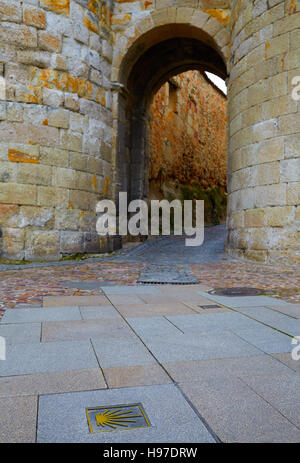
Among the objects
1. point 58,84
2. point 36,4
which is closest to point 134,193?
point 58,84

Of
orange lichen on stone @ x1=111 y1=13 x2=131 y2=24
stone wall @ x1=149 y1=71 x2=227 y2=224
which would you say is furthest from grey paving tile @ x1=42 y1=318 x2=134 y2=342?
stone wall @ x1=149 y1=71 x2=227 y2=224

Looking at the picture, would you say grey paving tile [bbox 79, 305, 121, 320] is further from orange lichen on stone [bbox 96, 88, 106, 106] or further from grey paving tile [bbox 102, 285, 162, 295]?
orange lichen on stone [bbox 96, 88, 106, 106]

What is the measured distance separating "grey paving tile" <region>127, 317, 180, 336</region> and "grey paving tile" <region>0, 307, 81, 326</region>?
1.44 feet

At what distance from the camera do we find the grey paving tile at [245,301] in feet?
10.9

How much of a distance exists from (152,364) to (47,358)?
0.53m

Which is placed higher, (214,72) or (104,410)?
(214,72)

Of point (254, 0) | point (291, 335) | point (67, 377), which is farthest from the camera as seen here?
point (254, 0)

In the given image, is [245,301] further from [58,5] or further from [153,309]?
[58,5]

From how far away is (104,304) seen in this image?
11.0 feet

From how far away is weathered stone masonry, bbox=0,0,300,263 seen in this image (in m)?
6.30

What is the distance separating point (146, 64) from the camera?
33.5 feet

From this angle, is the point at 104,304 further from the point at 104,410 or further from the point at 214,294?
the point at 104,410

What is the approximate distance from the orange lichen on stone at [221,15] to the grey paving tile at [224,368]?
7.90m

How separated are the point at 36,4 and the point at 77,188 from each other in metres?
3.25
